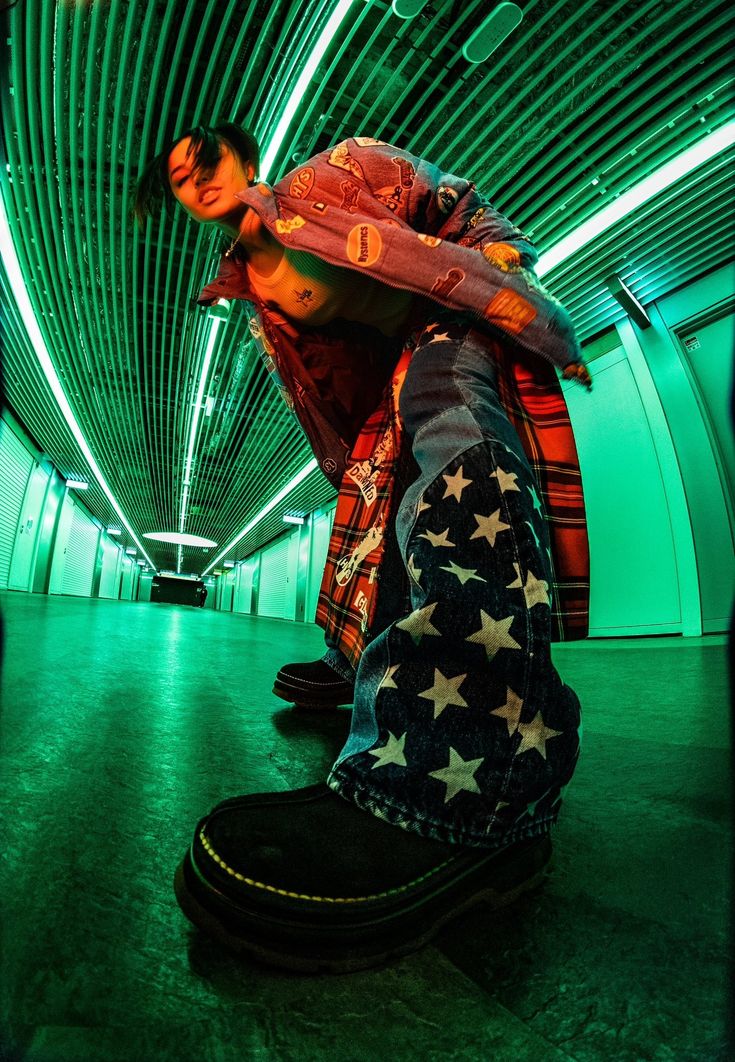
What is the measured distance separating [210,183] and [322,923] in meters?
1.48

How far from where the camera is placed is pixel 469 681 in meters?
0.62

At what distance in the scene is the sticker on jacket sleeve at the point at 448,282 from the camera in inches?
33.2

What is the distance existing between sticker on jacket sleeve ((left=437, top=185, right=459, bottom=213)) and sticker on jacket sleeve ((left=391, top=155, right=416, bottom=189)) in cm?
6

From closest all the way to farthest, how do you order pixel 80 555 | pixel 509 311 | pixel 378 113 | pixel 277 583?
1. pixel 509 311
2. pixel 378 113
3. pixel 80 555
4. pixel 277 583

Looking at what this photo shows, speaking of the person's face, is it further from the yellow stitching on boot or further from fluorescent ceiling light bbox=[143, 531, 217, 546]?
fluorescent ceiling light bbox=[143, 531, 217, 546]

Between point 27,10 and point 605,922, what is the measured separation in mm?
5372

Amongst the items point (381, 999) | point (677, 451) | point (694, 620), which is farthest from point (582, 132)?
point (381, 999)

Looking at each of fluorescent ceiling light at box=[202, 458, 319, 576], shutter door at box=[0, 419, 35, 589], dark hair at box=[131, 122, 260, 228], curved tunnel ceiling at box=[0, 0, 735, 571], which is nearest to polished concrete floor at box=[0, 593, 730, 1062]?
dark hair at box=[131, 122, 260, 228]

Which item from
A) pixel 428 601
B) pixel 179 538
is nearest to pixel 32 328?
pixel 428 601

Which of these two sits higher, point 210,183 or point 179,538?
point 179,538

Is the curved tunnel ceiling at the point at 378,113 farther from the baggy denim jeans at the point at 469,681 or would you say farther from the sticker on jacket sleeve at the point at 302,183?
the baggy denim jeans at the point at 469,681

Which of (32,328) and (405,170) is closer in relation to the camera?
(405,170)

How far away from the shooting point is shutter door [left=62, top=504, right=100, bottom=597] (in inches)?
635

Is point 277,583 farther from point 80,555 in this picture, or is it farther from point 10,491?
point 10,491
